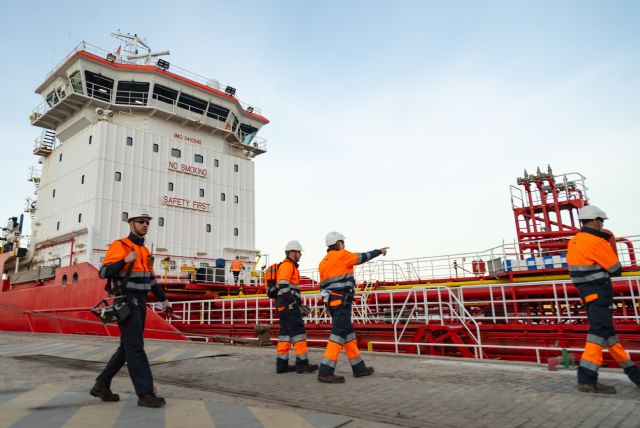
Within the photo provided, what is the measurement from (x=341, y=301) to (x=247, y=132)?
18.5 m

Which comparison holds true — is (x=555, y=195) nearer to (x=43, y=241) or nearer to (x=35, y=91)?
(x=43, y=241)

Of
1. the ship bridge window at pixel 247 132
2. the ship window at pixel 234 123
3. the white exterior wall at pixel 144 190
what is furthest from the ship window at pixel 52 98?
the ship bridge window at pixel 247 132

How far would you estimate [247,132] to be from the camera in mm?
22219

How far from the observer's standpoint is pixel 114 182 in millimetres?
16844

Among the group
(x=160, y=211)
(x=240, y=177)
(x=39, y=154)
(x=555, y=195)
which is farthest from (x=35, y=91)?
(x=555, y=195)

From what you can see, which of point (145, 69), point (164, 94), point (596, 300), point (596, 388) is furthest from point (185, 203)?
point (596, 388)

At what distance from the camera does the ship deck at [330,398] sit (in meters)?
3.06

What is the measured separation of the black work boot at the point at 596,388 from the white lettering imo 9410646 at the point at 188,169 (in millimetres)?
17004

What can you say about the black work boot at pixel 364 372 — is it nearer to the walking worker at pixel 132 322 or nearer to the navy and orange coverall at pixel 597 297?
the navy and orange coverall at pixel 597 297

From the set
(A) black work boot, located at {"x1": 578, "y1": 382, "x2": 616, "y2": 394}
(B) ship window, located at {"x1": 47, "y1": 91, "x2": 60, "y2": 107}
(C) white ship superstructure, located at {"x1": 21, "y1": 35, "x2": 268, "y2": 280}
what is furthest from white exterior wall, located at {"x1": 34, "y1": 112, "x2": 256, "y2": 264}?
(A) black work boot, located at {"x1": 578, "y1": 382, "x2": 616, "y2": 394}

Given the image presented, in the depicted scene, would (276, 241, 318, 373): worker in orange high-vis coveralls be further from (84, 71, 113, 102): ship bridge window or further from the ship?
(84, 71, 113, 102): ship bridge window

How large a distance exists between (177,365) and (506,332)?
18.8 ft

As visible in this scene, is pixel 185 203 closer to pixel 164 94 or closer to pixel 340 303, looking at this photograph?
pixel 164 94

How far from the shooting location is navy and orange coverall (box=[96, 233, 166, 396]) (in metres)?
3.58
